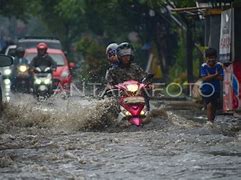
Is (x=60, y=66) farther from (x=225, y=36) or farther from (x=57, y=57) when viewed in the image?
(x=225, y=36)

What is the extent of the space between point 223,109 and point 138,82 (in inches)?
231

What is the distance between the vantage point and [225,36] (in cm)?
1922

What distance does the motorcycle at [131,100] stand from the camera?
43.9 ft

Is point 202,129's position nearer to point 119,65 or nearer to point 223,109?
point 119,65

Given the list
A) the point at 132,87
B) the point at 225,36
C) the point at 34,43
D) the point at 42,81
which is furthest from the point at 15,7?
the point at 132,87

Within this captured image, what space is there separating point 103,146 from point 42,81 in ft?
32.7

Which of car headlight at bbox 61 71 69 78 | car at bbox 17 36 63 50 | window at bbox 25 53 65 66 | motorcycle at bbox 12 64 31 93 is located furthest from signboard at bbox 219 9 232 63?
car at bbox 17 36 63 50

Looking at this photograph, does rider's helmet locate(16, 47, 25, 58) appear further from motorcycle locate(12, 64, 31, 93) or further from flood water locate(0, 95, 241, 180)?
flood water locate(0, 95, 241, 180)

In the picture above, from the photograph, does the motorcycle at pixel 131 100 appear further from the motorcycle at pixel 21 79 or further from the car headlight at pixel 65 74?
the motorcycle at pixel 21 79

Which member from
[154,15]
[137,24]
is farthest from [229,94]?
[137,24]

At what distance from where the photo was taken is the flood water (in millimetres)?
9188

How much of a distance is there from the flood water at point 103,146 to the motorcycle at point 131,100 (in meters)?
0.23

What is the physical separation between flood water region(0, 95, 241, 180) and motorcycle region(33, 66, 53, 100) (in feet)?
13.9

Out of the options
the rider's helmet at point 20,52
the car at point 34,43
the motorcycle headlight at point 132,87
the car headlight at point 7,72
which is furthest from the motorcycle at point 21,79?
the motorcycle headlight at point 132,87
